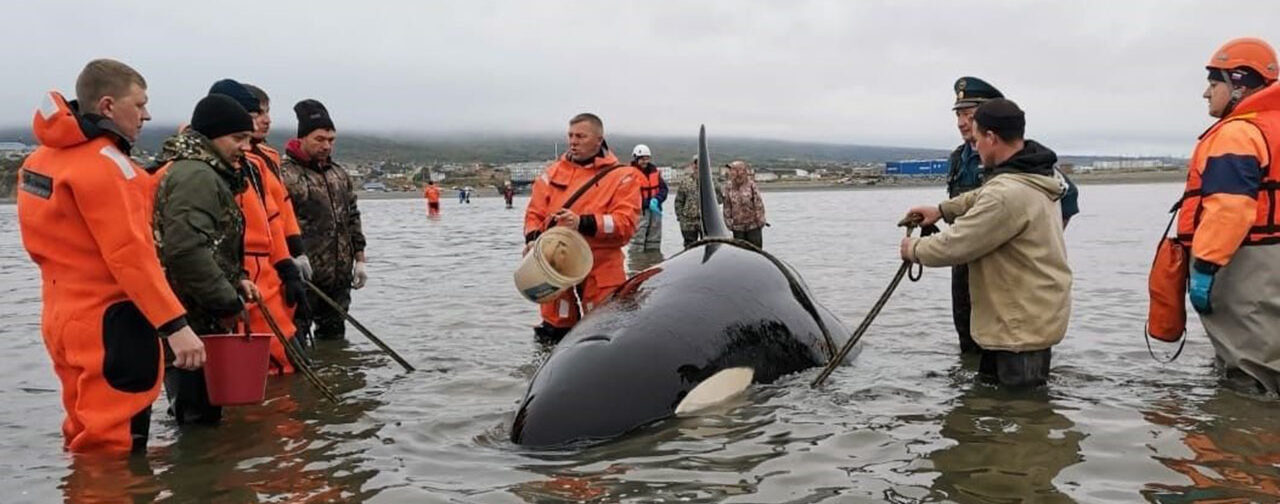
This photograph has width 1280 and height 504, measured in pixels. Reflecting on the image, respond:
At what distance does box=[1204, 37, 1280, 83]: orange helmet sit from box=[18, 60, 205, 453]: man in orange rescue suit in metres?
7.10

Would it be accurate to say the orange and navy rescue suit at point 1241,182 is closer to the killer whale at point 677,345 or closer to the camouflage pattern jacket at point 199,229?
the killer whale at point 677,345

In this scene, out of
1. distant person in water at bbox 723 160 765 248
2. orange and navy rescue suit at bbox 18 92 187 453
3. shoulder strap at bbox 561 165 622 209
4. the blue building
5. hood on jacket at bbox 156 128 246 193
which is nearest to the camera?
orange and navy rescue suit at bbox 18 92 187 453

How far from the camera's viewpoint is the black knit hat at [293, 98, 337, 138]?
9.01m

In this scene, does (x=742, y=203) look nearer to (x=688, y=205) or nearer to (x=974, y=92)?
(x=688, y=205)

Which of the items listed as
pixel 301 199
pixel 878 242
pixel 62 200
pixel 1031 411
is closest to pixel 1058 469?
pixel 1031 411

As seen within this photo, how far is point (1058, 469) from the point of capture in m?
5.32

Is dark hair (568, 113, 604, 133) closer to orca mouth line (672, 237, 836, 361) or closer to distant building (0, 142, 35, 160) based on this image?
orca mouth line (672, 237, 836, 361)

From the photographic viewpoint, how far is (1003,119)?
21.7 ft

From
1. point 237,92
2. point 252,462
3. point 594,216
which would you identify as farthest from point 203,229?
point 594,216

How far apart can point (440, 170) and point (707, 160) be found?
150493 mm

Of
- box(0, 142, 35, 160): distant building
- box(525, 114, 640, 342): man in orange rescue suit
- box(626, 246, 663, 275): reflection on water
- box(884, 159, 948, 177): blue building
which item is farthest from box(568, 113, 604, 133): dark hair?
box(884, 159, 948, 177): blue building

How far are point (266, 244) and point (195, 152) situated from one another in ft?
4.27

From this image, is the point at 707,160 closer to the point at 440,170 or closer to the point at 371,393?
the point at 371,393

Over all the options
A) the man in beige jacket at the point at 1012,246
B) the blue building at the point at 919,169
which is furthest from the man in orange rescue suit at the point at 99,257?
the blue building at the point at 919,169
